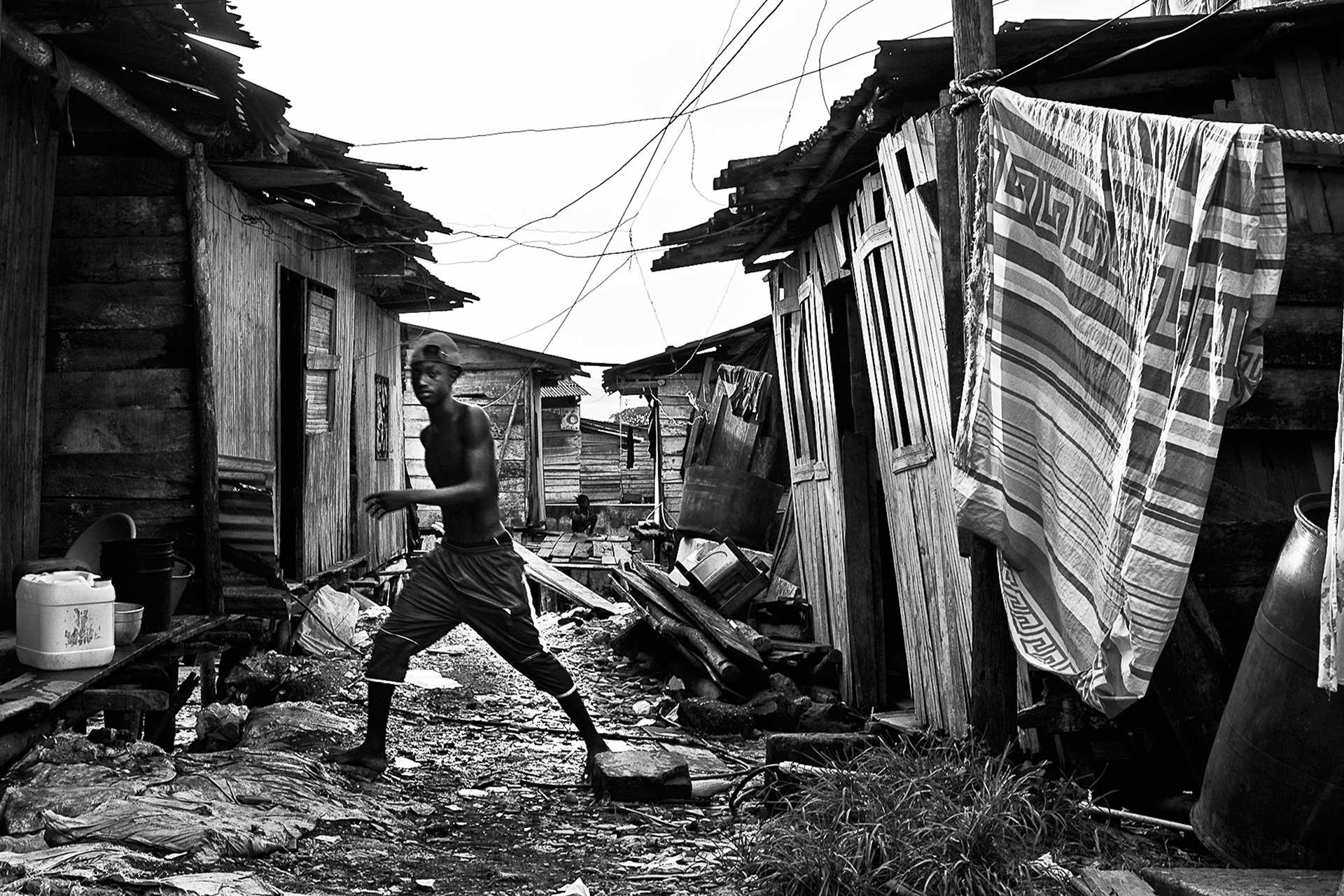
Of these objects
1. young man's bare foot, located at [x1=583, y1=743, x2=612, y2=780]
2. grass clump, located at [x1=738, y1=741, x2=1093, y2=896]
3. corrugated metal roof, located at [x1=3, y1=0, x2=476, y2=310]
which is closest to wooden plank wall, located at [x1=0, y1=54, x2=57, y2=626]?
corrugated metal roof, located at [x1=3, y1=0, x2=476, y2=310]

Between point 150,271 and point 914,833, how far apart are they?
22.3 ft

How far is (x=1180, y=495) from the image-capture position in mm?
3455

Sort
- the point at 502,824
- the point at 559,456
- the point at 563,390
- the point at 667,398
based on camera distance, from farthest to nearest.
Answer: the point at 559,456 → the point at 667,398 → the point at 563,390 → the point at 502,824

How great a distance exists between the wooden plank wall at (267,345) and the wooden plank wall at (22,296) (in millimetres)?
1418

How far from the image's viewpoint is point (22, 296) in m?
6.77

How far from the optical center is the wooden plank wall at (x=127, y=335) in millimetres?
7738

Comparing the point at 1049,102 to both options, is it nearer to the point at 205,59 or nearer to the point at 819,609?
the point at 205,59

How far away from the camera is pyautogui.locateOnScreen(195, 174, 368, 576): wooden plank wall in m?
8.70

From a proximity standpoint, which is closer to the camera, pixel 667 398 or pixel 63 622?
pixel 63 622

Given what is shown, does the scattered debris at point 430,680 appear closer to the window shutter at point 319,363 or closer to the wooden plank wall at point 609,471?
the window shutter at point 319,363

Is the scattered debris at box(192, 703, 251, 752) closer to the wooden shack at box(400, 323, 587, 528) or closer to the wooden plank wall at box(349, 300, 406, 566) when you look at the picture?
the wooden plank wall at box(349, 300, 406, 566)

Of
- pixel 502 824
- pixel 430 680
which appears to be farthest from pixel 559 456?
pixel 502 824

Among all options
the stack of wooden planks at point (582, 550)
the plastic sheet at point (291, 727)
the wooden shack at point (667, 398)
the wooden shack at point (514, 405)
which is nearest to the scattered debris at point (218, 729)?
the plastic sheet at point (291, 727)

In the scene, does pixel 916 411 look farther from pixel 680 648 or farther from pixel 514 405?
pixel 514 405
